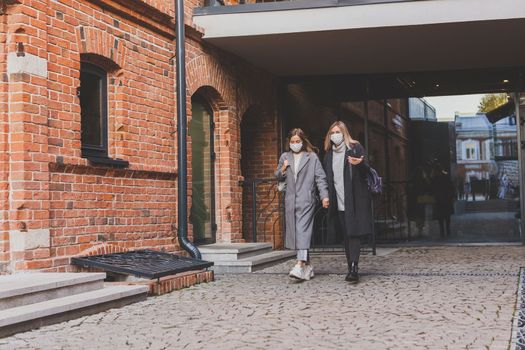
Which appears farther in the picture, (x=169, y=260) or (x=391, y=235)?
(x=391, y=235)

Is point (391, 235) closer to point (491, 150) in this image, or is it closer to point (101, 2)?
point (491, 150)

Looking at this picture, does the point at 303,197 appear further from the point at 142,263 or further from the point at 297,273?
the point at 142,263

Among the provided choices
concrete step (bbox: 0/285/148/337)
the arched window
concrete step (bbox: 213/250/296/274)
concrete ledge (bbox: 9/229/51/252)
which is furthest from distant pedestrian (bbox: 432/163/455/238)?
concrete ledge (bbox: 9/229/51/252)

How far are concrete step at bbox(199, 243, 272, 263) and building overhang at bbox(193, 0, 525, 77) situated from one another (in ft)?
10.1

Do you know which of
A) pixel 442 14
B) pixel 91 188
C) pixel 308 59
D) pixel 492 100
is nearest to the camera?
pixel 91 188

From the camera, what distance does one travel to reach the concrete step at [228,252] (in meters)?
10.1

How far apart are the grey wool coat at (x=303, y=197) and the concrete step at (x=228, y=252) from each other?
5.10 feet

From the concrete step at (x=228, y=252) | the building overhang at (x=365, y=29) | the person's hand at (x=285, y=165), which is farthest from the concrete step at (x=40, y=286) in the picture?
the building overhang at (x=365, y=29)

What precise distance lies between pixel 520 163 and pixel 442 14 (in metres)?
5.00

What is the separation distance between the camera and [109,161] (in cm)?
833

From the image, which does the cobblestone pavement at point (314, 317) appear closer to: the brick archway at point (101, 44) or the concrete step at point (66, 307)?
the concrete step at point (66, 307)

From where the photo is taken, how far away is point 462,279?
840cm

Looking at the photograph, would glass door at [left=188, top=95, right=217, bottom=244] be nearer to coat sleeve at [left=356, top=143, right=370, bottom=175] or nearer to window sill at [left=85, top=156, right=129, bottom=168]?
window sill at [left=85, top=156, right=129, bottom=168]

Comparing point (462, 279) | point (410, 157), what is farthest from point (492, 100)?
point (462, 279)
